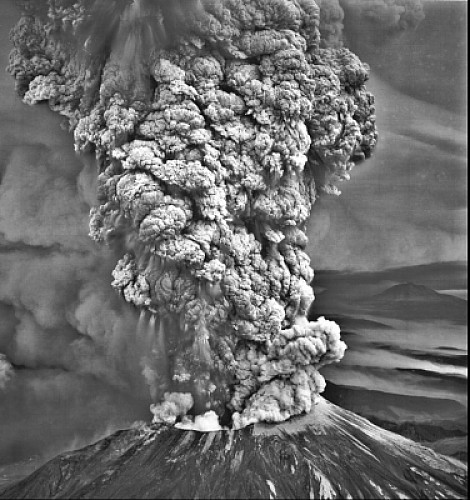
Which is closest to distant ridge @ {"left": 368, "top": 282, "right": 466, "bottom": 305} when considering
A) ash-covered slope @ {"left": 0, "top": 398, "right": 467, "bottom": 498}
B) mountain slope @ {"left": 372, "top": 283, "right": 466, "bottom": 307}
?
mountain slope @ {"left": 372, "top": 283, "right": 466, "bottom": 307}

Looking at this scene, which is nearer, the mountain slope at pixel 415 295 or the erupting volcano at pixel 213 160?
the erupting volcano at pixel 213 160

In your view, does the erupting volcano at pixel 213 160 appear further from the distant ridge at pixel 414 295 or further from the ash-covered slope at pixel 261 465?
the distant ridge at pixel 414 295

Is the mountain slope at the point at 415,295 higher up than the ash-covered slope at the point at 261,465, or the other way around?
the mountain slope at the point at 415,295

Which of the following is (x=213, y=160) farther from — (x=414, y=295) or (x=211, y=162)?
(x=414, y=295)

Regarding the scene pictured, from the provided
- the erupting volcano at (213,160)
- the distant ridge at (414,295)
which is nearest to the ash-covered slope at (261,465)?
the erupting volcano at (213,160)

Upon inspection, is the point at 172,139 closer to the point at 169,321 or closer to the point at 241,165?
the point at 241,165

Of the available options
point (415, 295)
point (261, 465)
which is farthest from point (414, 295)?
point (261, 465)

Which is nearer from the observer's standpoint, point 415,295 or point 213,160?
point 213,160
